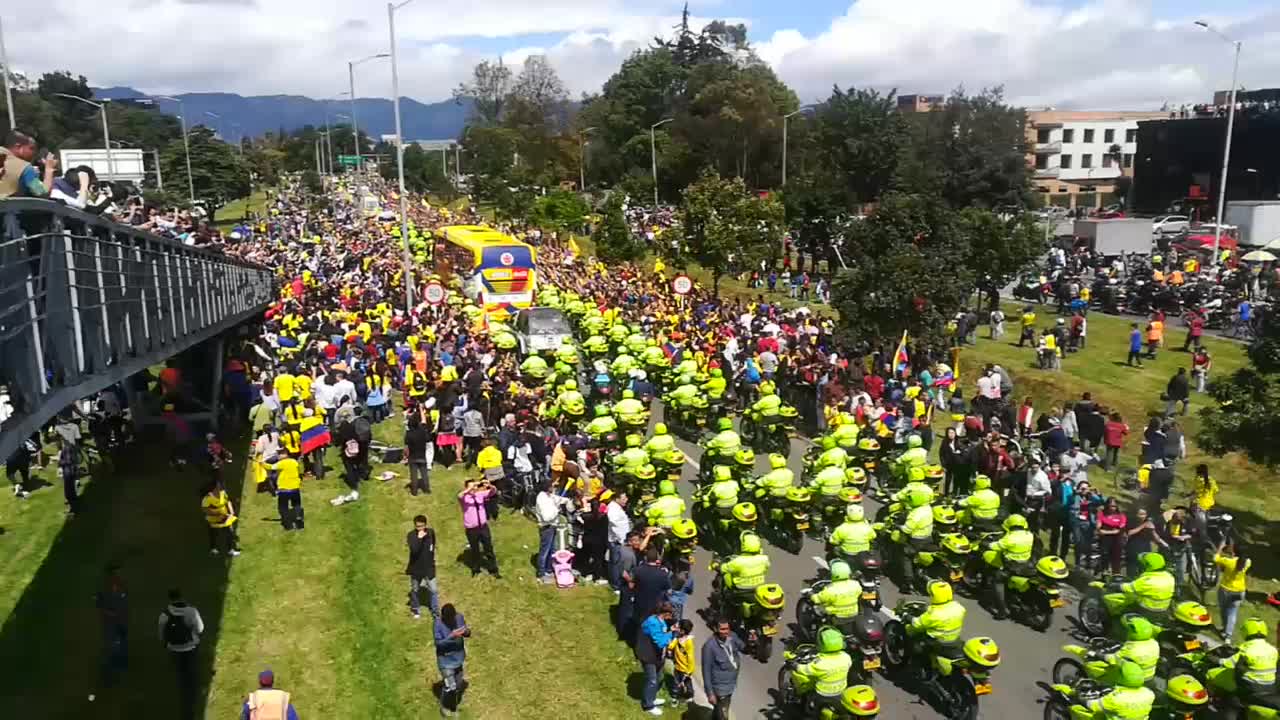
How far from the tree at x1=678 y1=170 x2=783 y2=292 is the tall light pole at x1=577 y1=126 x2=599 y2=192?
152 ft

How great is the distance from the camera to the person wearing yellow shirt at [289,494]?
14.4 metres

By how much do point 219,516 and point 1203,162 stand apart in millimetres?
75289

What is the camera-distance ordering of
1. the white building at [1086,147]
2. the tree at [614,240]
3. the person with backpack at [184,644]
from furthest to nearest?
the white building at [1086,147]
the tree at [614,240]
the person with backpack at [184,644]

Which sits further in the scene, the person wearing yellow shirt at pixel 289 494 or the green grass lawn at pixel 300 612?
the person wearing yellow shirt at pixel 289 494

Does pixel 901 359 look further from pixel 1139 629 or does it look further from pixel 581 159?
pixel 581 159

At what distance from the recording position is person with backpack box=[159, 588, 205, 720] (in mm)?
9641

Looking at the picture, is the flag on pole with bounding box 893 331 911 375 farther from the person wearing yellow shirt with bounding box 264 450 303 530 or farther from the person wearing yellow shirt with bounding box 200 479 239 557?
the person wearing yellow shirt with bounding box 200 479 239 557

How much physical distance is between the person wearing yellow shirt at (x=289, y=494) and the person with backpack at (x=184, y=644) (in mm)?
4657

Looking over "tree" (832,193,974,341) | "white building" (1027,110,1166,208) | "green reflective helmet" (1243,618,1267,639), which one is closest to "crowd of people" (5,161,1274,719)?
"tree" (832,193,974,341)

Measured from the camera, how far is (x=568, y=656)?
37.4 feet

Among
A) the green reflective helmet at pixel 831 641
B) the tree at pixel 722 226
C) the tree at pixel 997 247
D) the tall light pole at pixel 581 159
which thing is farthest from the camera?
the tall light pole at pixel 581 159

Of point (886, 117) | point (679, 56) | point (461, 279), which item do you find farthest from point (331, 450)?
point (679, 56)

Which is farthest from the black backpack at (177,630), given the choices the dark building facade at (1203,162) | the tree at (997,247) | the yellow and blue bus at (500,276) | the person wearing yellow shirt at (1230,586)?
the dark building facade at (1203,162)

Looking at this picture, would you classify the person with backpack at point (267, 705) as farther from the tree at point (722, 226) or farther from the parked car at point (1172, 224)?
the parked car at point (1172, 224)
